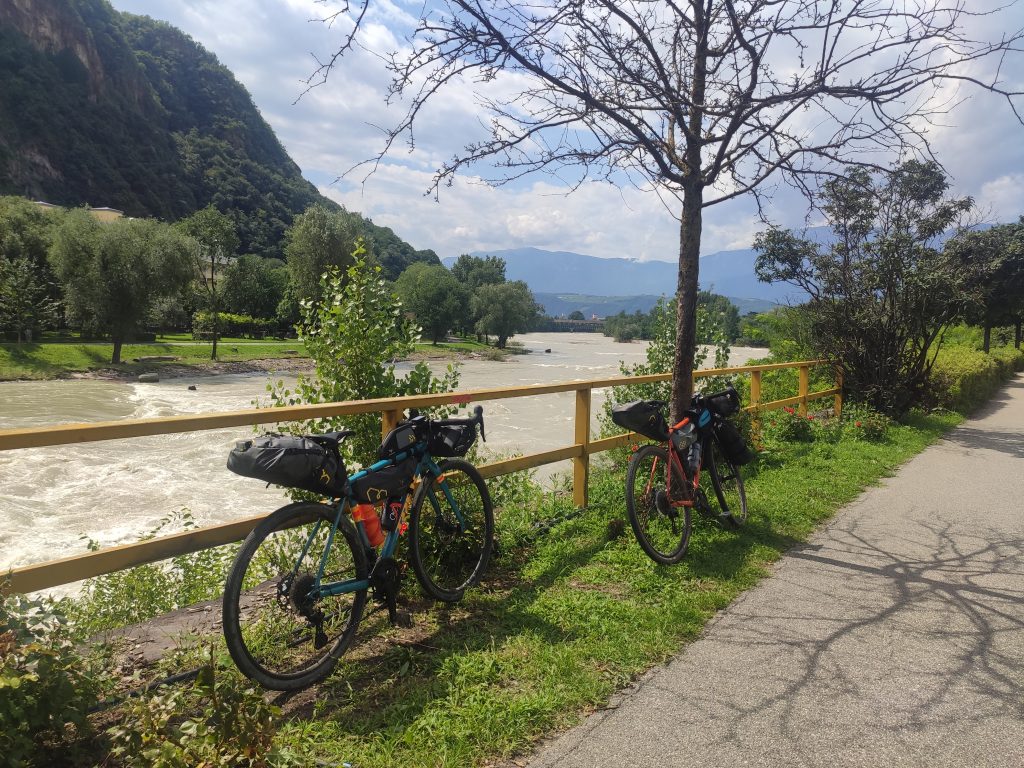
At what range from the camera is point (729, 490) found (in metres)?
5.52

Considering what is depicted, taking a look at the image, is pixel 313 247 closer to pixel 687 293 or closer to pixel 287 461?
pixel 687 293

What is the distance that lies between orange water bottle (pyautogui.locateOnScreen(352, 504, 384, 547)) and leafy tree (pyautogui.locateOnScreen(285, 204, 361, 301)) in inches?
1842

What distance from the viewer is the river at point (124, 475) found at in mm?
9898

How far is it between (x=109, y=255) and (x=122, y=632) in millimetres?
37149

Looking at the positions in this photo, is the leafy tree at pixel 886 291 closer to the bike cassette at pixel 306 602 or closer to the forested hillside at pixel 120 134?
the bike cassette at pixel 306 602

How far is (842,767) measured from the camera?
210cm

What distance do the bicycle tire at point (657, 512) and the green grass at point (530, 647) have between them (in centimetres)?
12

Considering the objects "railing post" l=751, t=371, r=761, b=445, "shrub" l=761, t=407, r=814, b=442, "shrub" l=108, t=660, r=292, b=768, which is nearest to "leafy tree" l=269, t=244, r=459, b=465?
"shrub" l=108, t=660, r=292, b=768

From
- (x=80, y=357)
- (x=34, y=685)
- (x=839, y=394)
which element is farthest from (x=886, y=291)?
(x=80, y=357)

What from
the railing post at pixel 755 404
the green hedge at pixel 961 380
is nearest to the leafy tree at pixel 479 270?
the green hedge at pixel 961 380

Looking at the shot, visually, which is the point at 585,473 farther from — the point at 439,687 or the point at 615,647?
the point at 439,687

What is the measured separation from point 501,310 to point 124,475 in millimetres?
65379

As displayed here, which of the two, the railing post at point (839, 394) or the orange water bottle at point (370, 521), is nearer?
the orange water bottle at point (370, 521)

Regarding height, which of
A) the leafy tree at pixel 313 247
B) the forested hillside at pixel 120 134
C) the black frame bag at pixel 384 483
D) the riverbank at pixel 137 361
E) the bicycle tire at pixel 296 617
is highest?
the forested hillside at pixel 120 134
